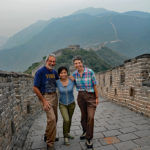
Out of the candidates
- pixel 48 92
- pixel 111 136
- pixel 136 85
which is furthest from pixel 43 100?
pixel 136 85

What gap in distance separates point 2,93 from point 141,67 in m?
4.08

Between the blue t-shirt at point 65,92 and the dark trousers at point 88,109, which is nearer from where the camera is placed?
the dark trousers at point 88,109

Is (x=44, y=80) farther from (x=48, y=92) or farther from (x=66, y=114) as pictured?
(x=66, y=114)

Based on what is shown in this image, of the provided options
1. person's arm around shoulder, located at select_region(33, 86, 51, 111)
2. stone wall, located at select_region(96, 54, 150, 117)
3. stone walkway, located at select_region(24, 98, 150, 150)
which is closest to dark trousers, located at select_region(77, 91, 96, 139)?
stone walkway, located at select_region(24, 98, 150, 150)

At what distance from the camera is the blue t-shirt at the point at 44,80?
3013 mm

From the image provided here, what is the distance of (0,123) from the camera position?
2.54m

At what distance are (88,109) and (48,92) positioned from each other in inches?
32.0

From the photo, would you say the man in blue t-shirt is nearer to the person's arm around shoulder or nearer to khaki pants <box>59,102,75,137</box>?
the person's arm around shoulder

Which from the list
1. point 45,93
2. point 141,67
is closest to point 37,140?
point 45,93

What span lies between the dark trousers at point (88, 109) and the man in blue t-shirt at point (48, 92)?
536mm

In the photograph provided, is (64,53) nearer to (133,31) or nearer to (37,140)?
(37,140)

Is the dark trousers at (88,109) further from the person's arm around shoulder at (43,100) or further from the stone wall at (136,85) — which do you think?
the stone wall at (136,85)

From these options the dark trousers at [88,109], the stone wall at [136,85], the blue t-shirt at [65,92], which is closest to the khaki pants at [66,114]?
the blue t-shirt at [65,92]

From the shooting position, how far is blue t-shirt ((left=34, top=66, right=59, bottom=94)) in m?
3.01
